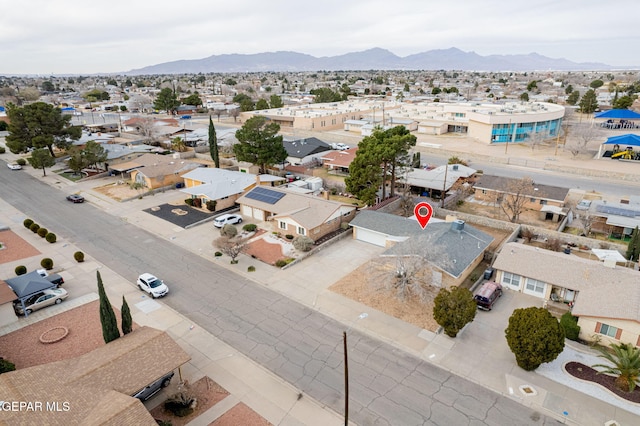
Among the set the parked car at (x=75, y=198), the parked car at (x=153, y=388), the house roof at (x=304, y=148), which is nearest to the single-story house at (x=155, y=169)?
the parked car at (x=75, y=198)

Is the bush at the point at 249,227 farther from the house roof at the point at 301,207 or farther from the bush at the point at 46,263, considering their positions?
the bush at the point at 46,263

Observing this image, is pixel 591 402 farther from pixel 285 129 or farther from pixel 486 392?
pixel 285 129

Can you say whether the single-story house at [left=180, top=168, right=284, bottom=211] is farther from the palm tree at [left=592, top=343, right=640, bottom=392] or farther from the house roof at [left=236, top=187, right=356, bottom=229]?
the palm tree at [left=592, top=343, right=640, bottom=392]

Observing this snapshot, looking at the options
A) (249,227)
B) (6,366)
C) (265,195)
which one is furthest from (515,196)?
(6,366)

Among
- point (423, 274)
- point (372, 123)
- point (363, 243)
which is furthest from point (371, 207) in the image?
point (372, 123)

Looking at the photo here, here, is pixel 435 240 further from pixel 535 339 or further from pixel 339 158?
pixel 339 158

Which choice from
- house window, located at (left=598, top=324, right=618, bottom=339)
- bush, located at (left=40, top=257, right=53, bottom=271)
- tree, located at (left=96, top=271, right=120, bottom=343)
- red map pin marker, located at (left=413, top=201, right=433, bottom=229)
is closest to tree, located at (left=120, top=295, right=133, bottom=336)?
tree, located at (left=96, top=271, right=120, bottom=343)
